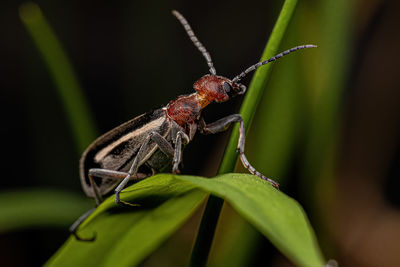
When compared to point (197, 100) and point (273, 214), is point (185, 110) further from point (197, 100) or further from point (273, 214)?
point (273, 214)

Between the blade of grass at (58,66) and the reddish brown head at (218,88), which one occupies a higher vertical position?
the blade of grass at (58,66)

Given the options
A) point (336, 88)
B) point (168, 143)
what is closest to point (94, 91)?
point (168, 143)

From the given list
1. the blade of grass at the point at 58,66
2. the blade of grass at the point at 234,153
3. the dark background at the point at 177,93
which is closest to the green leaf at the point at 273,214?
the blade of grass at the point at 234,153

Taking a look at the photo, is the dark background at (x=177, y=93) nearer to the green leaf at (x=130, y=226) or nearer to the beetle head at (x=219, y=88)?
the beetle head at (x=219, y=88)

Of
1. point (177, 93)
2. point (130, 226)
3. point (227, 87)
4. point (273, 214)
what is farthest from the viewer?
→ point (177, 93)

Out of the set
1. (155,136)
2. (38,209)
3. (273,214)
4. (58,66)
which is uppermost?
(58,66)

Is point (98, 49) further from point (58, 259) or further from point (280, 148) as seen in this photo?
point (58, 259)

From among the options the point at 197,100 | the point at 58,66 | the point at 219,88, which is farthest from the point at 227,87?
the point at 58,66
